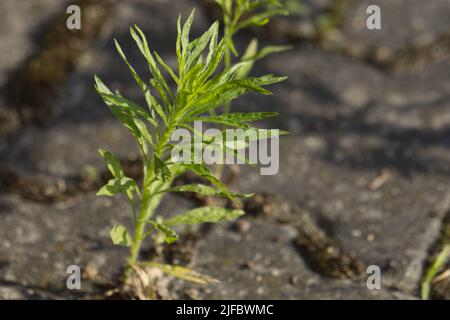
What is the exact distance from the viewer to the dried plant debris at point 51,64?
298cm

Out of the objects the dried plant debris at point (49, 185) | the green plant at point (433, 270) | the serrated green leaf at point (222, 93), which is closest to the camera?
the serrated green leaf at point (222, 93)

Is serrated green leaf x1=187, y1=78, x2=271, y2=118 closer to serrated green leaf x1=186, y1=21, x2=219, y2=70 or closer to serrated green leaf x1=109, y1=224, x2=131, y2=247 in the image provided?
serrated green leaf x1=186, y1=21, x2=219, y2=70

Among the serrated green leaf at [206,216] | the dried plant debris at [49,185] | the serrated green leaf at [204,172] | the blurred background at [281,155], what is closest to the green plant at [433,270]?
the blurred background at [281,155]

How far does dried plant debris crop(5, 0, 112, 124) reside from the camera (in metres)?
2.98

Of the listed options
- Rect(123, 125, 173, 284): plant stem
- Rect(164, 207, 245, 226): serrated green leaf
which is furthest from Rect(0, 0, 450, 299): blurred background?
Rect(164, 207, 245, 226): serrated green leaf

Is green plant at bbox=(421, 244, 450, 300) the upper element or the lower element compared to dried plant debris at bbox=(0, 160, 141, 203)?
lower

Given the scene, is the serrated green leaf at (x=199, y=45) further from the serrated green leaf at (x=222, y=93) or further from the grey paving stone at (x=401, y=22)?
the grey paving stone at (x=401, y=22)

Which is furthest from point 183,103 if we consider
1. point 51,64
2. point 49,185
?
point 51,64

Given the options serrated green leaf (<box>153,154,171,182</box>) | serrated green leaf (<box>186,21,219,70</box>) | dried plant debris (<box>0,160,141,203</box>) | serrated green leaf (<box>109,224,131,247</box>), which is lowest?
serrated green leaf (<box>109,224,131,247</box>)

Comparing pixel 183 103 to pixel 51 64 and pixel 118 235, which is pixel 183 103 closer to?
pixel 118 235

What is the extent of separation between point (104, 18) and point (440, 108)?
4.98ft

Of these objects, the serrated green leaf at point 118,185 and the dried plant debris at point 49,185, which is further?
the dried plant debris at point 49,185

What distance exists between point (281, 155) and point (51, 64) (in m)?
1.05

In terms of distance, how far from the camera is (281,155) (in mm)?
2916
